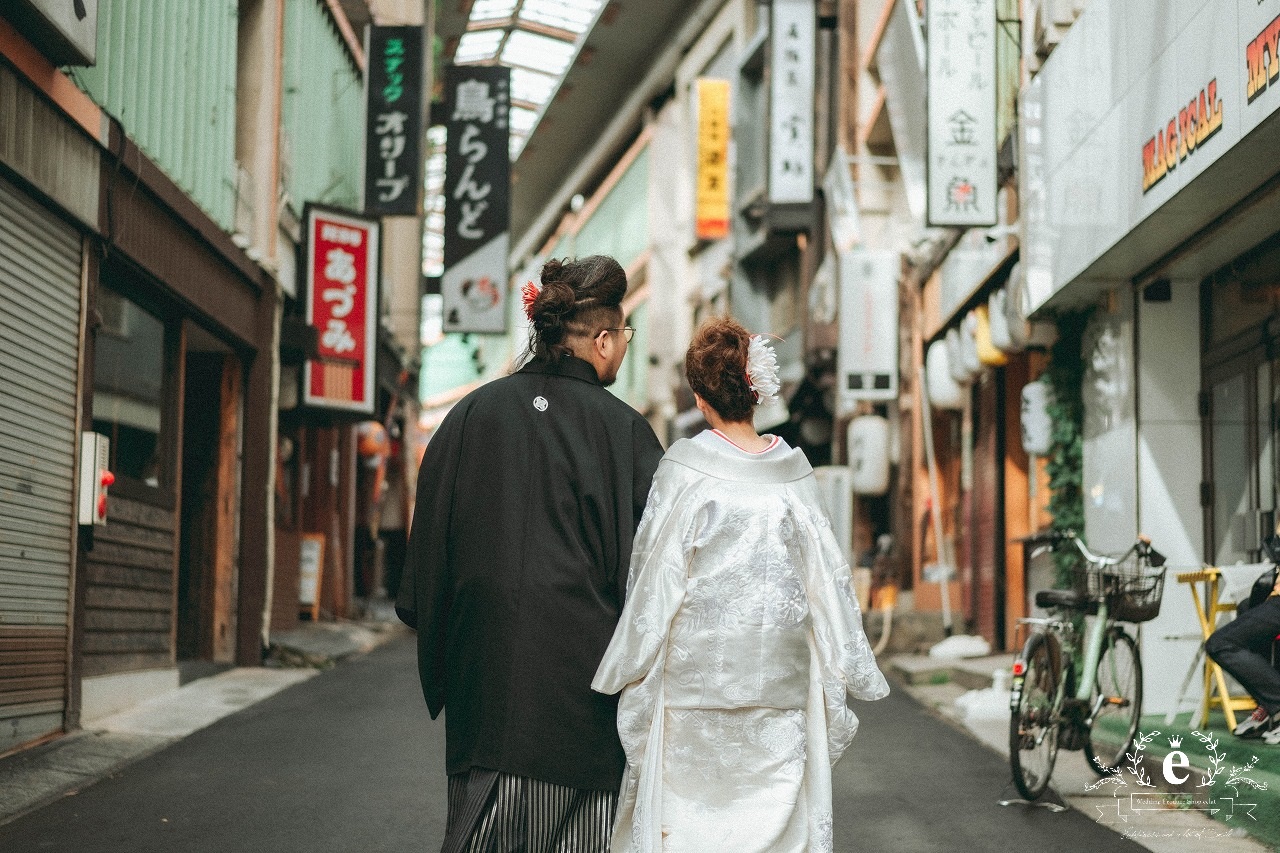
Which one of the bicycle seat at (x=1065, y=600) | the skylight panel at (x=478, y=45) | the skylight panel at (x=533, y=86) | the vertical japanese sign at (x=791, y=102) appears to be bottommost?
the bicycle seat at (x=1065, y=600)

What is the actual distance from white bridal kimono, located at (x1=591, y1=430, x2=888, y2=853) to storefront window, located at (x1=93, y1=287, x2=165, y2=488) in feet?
21.1

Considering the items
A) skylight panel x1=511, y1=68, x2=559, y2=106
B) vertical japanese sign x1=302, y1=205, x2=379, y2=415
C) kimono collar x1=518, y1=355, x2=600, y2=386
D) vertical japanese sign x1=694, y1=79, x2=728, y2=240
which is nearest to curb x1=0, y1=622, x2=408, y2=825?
vertical japanese sign x1=302, y1=205, x2=379, y2=415

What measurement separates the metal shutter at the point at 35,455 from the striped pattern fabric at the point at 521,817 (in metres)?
4.60

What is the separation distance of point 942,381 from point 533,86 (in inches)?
1003

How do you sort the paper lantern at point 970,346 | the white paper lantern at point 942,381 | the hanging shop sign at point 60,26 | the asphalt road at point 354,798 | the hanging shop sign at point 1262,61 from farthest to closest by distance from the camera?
the white paper lantern at point 942,381
the paper lantern at point 970,346
the hanging shop sign at point 60,26
the hanging shop sign at point 1262,61
the asphalt road at point 354,798

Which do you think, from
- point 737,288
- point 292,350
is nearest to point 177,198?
point 292,350

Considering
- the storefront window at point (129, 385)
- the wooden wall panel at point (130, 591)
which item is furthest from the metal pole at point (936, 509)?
the storefront window at point (129, 385)

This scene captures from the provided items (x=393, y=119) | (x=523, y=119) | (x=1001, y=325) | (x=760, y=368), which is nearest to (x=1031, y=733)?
(x=760, y=368)

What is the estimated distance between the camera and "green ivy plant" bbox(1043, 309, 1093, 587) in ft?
37.9

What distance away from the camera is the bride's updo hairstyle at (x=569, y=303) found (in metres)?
3.80

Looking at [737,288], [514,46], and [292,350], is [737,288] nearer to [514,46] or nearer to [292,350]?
[514,46]

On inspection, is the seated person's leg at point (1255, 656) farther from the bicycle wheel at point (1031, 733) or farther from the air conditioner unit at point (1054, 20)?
the air conditioner unit at point (1054, 20)

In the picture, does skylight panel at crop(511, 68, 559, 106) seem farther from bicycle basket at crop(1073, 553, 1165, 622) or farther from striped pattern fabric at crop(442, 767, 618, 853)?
striped pattern fabric at crop(442, 767, 618, 853)

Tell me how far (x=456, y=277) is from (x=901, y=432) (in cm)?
636
